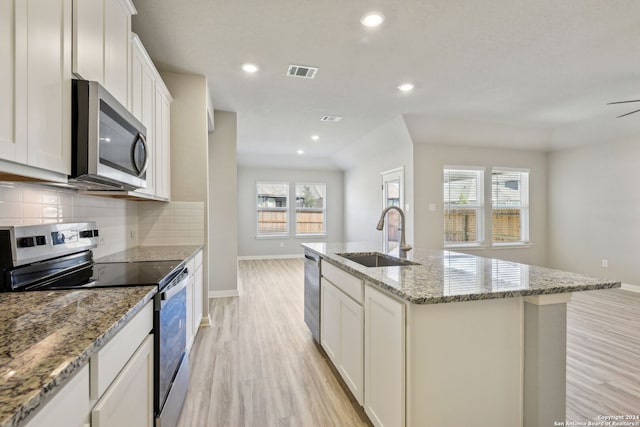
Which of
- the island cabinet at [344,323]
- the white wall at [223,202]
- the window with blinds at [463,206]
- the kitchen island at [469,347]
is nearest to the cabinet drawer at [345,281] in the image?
the island cabinet at [344,323]

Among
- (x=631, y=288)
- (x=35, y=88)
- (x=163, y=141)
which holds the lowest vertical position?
(x=631, y=288)

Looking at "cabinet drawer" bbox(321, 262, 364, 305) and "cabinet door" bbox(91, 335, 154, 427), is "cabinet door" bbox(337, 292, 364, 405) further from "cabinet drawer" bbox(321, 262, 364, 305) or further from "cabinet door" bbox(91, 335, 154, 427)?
"cabinet door" bbox(91, 335, 154, 427)

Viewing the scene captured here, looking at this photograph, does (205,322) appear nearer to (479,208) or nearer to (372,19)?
(372,19)

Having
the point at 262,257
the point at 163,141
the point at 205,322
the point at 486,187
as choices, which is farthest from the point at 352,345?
the point at 262,257

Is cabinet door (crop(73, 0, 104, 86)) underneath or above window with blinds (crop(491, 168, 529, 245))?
above

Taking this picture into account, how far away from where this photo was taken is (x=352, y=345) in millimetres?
1945

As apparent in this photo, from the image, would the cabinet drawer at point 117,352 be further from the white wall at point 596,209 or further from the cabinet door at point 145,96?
the white wall at point 596,209

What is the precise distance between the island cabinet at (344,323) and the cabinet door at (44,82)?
1.53 metres

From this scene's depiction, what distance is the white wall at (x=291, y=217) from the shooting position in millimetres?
8117

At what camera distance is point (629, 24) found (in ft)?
7.94

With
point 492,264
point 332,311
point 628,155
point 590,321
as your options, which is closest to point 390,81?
point 492,264

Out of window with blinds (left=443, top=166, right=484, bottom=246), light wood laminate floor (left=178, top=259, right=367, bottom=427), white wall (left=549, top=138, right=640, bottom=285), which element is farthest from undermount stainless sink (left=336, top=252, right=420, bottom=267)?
white wall (left=549, top=138, right=640, bottom=285)

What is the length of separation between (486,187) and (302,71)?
13.9ft

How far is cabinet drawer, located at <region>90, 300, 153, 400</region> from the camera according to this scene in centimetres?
86
